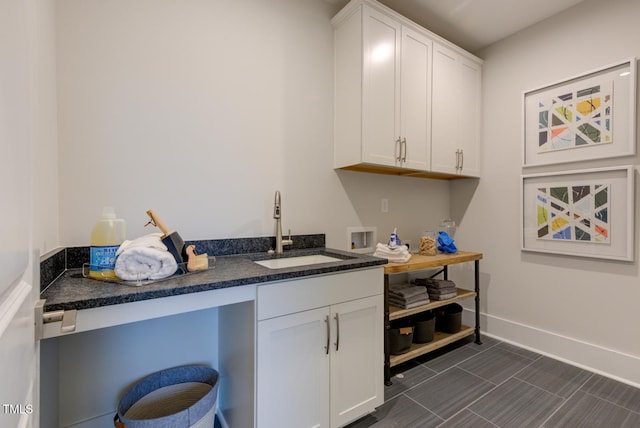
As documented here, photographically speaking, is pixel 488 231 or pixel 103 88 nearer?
pixel 103 88

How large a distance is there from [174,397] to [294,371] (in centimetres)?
65

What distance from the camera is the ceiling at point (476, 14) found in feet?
6.75

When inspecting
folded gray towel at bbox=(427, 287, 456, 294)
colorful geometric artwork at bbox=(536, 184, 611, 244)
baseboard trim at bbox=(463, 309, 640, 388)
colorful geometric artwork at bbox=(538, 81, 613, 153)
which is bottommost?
baseboard trim at bbox=(463, 309, 640, 388)

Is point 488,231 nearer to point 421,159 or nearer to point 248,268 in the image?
point 421,159

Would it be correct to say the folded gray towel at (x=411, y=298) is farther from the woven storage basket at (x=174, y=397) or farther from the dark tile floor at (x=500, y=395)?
the woven storage basket at (x=174, y=397)

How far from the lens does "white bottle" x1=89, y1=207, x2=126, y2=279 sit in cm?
109

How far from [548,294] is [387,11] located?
2.48 m

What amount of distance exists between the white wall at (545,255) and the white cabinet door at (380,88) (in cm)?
120

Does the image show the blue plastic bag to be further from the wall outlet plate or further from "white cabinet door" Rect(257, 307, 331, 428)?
"white cabinet door" Rect(257, 307, 331, 428)

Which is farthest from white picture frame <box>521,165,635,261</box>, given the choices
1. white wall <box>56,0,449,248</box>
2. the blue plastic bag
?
white wall <box>56,0,449,248</box>

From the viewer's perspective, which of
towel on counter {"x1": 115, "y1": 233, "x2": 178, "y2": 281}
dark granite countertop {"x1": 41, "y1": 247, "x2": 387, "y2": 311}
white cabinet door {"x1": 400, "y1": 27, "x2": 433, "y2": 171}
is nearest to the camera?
dark granite countertop {"x1": 41, "y1": 247, "x2": 387, "y2": 311}

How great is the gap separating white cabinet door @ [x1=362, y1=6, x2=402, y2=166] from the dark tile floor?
1.51 m

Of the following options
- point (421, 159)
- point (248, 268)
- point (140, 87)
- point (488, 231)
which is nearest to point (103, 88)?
point (140, 87)

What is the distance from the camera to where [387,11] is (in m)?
1.90
